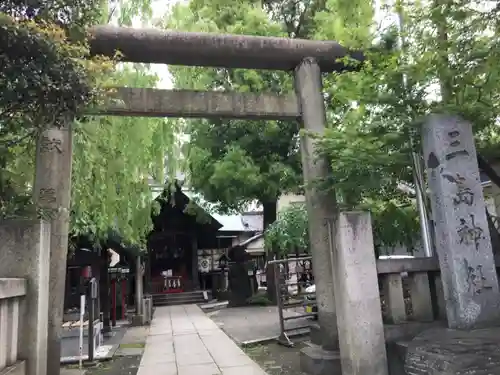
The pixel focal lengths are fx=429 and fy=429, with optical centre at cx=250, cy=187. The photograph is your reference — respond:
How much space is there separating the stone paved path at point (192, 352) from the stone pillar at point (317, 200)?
4.60 feet

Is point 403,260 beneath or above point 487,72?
beneath

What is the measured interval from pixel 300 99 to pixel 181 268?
18816 millimetres

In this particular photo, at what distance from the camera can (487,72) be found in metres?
5.09

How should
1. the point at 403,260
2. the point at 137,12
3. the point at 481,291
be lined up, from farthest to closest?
the point at 137,12
the point at 403,260
the point at 481,291

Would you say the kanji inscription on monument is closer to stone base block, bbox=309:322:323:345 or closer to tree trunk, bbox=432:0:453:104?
stone base block, bbox=309:322:323:345

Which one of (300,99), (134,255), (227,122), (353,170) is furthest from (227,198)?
(353,170)

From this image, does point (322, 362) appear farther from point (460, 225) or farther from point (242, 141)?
point (242, 141)

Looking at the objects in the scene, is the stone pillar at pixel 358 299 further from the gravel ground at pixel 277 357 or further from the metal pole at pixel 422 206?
the gravel ground at pixel 277 357

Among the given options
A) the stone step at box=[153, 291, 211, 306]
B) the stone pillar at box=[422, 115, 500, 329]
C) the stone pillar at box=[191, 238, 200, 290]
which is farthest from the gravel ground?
the stone pillar at box=[191, 238, 200, 290]

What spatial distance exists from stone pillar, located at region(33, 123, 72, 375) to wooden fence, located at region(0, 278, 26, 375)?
128cm

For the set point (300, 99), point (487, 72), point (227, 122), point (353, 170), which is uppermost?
point (227, 122)

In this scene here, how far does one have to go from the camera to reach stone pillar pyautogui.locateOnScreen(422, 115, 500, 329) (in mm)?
4746

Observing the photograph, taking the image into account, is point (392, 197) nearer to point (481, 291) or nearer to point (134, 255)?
point (481, 291)

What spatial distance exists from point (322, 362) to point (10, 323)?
406cm
